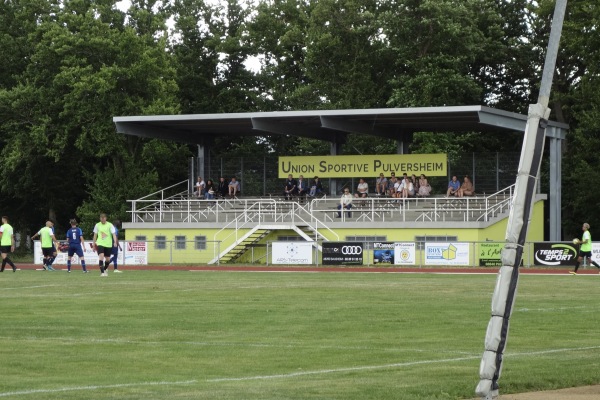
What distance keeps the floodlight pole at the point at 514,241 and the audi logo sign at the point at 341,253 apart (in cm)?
3993

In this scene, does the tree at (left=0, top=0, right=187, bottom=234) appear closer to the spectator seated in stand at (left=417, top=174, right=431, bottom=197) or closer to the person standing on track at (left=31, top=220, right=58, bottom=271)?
the spectator seated in stand at (left=417, top=174, right=431, bottom=197)

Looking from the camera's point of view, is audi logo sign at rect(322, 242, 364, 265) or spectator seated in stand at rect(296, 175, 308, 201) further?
spectator seated in stand at rect(296, 175, 308, 201)

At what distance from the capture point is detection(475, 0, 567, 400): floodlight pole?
1131cm

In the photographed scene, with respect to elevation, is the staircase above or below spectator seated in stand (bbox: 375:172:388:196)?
below

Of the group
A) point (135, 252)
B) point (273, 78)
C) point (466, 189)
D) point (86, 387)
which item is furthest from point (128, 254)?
point (86, 387)

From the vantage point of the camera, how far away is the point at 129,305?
977 inches

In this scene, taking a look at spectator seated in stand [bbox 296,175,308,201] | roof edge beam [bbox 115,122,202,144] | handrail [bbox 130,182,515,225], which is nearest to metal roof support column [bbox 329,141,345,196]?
spectator seated in stand [bbox 296,175,308,201]

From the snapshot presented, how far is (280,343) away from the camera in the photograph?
17.5 m

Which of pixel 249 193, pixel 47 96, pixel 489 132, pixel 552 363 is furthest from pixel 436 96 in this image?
pixel 552 363

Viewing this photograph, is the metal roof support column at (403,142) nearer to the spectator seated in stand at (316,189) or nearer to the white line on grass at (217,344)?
the spectator seated in stand at (316,189)

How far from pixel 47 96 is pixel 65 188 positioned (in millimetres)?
8503

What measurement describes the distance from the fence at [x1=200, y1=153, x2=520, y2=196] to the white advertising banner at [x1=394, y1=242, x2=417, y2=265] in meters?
11.9

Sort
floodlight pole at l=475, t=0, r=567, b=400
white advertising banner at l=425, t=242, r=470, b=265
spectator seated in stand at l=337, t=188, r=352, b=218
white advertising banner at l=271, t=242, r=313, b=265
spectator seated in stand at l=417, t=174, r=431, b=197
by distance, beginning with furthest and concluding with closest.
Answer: spectator seated in stand at l=417, t=174, r=431, b=197
spectator seated in stand at l=337, t=188, r=352, b=218
white advertising banner at l=271, t=242, r=313, b=265
white advertising banner at l=425, t=242, r=470, b=265
floodlight pole at l=475, t=0, r=567, b=400

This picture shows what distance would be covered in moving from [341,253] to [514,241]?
4037cm
